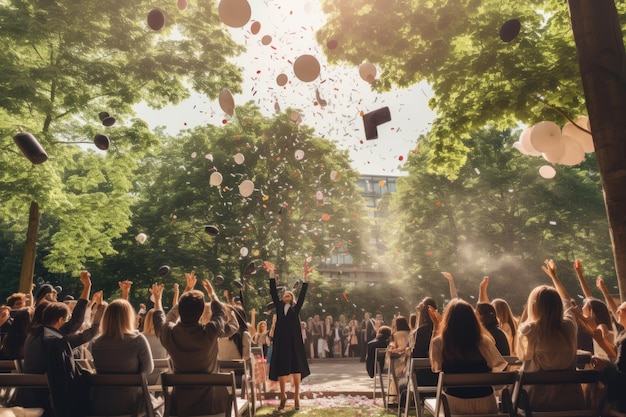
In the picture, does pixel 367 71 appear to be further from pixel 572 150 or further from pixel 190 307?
pixel 190 307

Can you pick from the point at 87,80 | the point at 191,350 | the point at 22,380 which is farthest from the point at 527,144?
the point at 87,80

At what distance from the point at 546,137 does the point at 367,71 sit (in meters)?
4.38

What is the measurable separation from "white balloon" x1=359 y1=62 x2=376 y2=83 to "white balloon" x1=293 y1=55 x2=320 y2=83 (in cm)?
226

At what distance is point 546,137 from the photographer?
6836 mm

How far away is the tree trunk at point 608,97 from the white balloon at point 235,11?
14.6 ft

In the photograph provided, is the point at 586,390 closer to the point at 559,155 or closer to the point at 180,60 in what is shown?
the point at 559,155

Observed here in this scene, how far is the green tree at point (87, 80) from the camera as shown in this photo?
44.2ft

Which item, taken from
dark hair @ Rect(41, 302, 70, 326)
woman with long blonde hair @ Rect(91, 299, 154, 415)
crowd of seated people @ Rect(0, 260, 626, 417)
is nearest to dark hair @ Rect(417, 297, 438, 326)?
crowd of seated people @ Rect(0, 260, 626, 417)

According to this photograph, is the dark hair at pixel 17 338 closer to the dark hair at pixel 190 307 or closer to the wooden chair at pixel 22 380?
the wooden chair at pixel 22 380

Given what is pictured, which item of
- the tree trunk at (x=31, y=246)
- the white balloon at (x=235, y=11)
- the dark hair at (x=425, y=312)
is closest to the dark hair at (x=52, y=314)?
the dark hair at (x=425, y=312)

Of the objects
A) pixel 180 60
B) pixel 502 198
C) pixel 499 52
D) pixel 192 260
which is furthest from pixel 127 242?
pixel 499 52

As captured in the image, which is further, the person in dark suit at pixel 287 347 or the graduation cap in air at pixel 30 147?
the person in dark suit at pixel 287 347

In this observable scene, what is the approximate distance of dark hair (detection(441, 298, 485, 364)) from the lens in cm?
427

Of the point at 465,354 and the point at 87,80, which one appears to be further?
the point at 87,80
